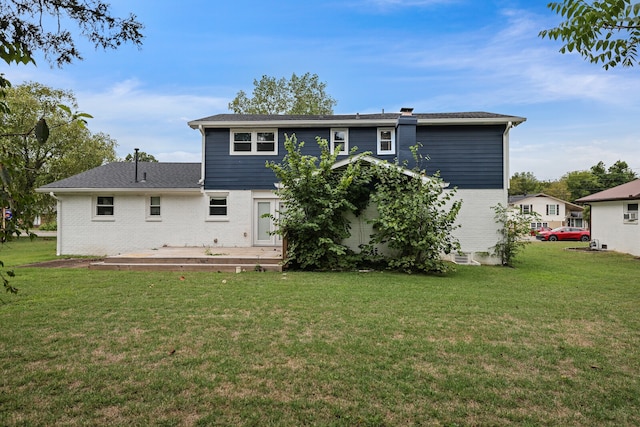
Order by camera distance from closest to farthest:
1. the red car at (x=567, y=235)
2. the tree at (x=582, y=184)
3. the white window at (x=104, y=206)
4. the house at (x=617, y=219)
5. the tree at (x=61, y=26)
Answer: the tree at (x=61, y=26)
the white window at (x=104, y=206)
the house at (x=617, y=219)
the red car at (x=567, y=235)
the tree at (x=582, y=184)

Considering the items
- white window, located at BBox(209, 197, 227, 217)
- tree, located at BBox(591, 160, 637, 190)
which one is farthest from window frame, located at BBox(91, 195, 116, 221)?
tree, located at BBox(591, 160, 637, 190)

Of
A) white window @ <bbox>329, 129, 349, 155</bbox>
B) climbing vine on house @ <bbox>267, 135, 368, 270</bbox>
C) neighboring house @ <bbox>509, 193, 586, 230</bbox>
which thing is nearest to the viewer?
climbing vine on house @ <bbox>267, 135, 368, 270</bbox>

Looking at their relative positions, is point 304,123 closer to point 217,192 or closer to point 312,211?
point 217,192

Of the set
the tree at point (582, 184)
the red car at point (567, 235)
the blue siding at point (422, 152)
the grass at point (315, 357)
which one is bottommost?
the grass at point (315, 357)

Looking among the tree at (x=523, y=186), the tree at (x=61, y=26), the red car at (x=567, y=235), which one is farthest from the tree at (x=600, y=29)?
the tree at (x=523, y=186)

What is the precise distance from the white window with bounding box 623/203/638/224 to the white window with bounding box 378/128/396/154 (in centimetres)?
1267

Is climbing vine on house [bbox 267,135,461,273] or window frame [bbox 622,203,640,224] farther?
window frame [bbox 622,203,640,224]

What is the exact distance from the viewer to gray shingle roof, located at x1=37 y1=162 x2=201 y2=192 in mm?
14219

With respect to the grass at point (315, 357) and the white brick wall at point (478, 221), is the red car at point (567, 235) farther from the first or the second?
the grass at point (315, 357)

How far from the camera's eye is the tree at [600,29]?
2768 millimetres

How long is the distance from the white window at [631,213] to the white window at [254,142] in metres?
17.3

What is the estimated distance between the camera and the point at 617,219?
18.4 metres

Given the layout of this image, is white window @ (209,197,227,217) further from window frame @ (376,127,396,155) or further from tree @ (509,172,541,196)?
tree @ (509,172,541,196)

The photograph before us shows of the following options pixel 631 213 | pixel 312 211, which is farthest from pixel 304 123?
pixel 631 213
